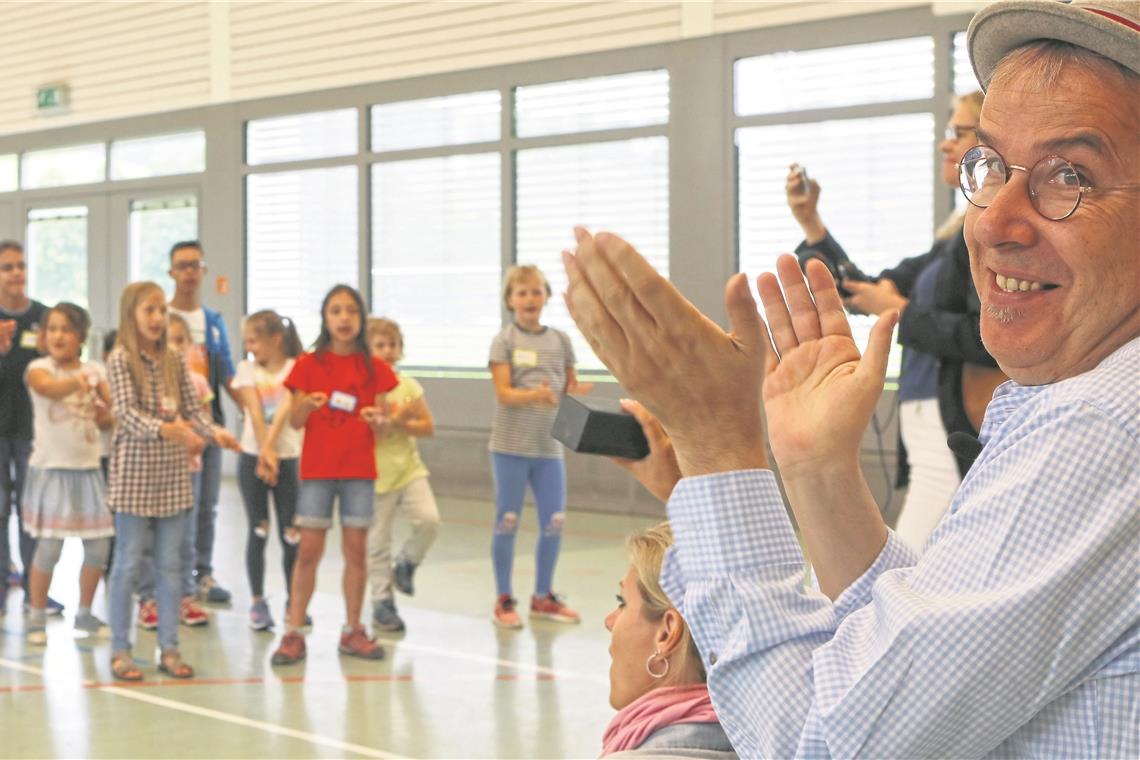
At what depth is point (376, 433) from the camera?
5898 millimetres

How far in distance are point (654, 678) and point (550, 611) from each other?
14.1ft

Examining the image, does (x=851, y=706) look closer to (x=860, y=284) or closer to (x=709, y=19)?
(x=860, y=284)

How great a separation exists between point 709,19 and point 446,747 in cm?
659

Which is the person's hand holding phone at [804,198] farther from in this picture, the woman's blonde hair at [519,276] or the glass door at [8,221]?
the glass door at [8,221]

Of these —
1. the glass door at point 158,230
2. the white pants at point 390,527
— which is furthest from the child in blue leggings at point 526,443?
the glass door at point 158,230

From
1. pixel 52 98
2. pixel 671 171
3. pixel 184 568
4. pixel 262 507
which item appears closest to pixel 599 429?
pixel 184 568

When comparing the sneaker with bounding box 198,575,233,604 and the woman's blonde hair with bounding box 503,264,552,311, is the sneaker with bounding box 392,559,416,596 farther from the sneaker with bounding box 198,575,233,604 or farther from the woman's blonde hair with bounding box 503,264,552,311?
the woman's blonde hair with bounding box 503,264,552,311

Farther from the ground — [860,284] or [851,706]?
[860,284]

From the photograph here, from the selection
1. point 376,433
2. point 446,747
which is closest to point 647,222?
point 376,433

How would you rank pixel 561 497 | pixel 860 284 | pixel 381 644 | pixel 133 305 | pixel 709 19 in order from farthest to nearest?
1. pixel 709 19
2. pixel 561 497
3. pixel 381 644
4. pixel 133 305
5. pixel 860 284

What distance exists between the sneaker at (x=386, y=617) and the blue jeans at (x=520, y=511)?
19.7 inches

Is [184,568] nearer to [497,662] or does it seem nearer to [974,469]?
[497,662]

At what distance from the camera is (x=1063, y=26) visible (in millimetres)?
1050

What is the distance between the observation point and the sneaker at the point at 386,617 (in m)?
6.22
